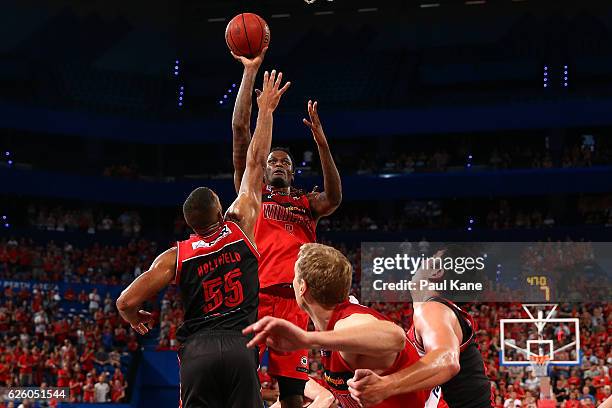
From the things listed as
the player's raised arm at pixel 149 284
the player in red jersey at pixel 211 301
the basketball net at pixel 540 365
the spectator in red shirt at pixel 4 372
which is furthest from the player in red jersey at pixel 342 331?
the spectator in red shirt at pixel 4 372

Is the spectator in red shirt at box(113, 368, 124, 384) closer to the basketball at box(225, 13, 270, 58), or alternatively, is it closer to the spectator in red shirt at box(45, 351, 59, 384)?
the spectator in red shirt at box(45, 351, 59, 384)

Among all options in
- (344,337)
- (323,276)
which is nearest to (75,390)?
(323,276)

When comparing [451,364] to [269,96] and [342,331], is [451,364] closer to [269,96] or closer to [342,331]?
[342,331]

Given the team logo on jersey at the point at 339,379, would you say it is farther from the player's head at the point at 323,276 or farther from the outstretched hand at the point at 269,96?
the outstretched hand at the point at 269,96

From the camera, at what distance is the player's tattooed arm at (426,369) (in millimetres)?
4008

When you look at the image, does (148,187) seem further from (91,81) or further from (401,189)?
(401,189)

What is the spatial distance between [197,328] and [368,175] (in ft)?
89.7

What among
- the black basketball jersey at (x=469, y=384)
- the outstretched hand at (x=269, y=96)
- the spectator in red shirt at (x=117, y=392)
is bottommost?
the spectator in red shirt at (x=117, y=392)

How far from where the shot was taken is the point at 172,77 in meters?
36.6

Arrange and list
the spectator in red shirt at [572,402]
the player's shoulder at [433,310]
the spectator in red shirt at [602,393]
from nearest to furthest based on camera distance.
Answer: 1. the player's shoulder at [433,310]
2. the spectator in red shirt at [572,402]
3. the spectator in red shirt at [602,393]

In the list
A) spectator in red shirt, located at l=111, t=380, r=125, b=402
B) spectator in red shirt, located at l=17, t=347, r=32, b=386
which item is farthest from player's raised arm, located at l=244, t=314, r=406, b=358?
spectator in red shirt, located at l=17, t=347, r=32, b=386

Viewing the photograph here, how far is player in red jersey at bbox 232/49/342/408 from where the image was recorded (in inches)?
292

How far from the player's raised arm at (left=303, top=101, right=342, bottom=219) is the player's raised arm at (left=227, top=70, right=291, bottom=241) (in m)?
0.60

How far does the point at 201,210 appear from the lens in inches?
235
